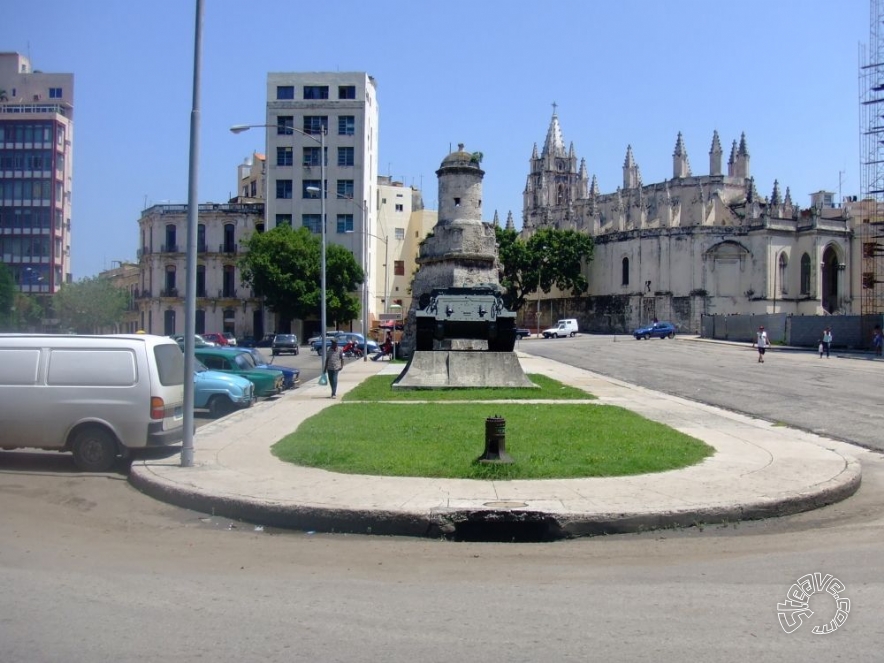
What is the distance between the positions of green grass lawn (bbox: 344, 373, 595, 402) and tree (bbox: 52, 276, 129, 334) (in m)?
48.7

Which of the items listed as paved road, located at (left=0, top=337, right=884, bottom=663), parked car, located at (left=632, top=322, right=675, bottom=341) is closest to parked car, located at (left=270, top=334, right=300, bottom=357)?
parked car, located at (left=632, top=322, right=675, bottom=341)

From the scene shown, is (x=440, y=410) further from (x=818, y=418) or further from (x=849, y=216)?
(x=849, y=216)

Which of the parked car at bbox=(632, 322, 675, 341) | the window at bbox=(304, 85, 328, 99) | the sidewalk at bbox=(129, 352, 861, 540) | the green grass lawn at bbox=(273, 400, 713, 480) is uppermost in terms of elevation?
the window at bbox=(304, 85, 328, 99)

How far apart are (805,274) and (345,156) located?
45750mm

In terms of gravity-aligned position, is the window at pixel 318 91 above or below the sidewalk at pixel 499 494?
above

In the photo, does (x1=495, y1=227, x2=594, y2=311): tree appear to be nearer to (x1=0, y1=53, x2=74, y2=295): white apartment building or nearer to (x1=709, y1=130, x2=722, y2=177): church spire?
(x1=709, y1=130, x2=722, y2=177): church spire

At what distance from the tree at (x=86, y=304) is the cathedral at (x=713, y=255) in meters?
49.6

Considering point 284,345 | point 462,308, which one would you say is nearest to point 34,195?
point 284,345

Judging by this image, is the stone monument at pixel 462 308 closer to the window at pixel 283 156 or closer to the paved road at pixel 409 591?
the paved road at pixel 409 591

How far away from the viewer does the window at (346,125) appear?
72250 millimetres

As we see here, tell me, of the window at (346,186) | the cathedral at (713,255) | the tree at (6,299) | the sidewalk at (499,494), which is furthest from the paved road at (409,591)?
the cathedral at (713,255)

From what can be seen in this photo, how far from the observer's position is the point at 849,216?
285 feet

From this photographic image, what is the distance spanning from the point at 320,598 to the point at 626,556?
111 inches

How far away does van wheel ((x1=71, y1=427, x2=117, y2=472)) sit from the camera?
11.8m
